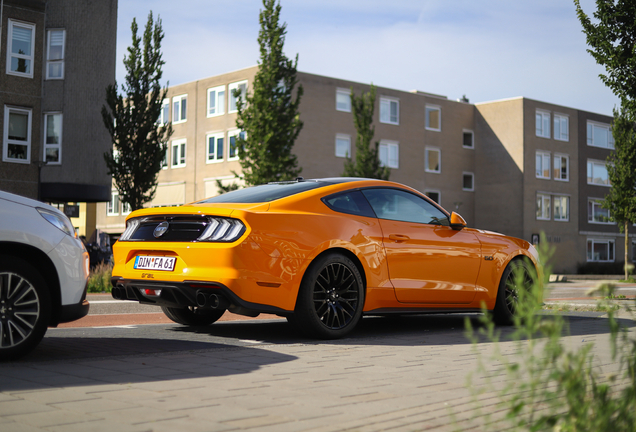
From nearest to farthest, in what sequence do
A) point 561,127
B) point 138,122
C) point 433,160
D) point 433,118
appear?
point 138,122
point 433,160
point 433,118
point 561,127

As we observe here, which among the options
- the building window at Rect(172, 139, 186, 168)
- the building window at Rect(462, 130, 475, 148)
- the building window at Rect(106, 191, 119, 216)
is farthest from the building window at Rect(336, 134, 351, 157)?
the building window at Rect(106, 191, 119, 216)

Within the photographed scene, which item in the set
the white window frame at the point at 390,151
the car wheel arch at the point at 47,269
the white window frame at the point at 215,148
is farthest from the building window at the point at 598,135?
the car wheel arch at the point at 47,269

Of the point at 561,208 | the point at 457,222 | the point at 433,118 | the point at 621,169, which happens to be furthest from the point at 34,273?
the point at 561,208

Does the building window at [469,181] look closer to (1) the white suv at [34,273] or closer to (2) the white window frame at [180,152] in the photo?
(2) the white window frame at [180,152]

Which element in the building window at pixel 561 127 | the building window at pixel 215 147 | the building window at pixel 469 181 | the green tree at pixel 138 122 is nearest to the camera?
the green tree at pixel 138 122

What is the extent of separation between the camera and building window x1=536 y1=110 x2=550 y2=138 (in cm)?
5484

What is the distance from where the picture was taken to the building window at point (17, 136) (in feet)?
88.1

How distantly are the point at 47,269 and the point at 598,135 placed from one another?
60191 mm

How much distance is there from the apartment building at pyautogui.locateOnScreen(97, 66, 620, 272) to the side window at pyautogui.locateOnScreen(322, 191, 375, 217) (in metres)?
36.5

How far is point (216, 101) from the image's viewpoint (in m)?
47.5

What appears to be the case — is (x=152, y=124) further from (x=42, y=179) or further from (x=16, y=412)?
(x=16, y=412)

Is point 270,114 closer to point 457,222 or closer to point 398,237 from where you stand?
point 457,222

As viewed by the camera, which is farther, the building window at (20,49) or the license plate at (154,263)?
the building window at (20,49)

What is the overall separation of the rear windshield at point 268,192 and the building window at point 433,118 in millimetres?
45047
